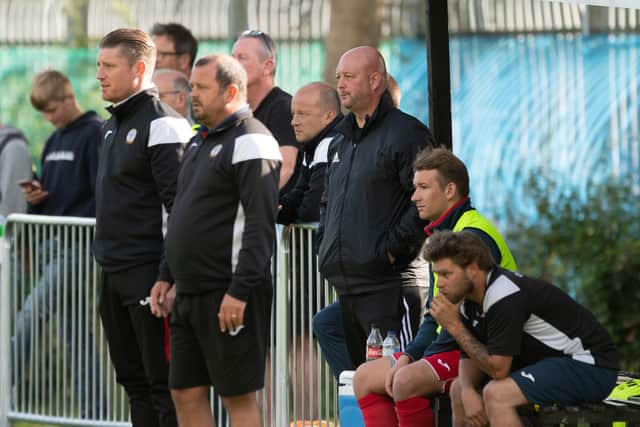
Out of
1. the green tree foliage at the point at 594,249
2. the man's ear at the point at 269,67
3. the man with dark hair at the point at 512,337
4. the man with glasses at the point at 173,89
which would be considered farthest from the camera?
the green tree foliage at the point at 594,249

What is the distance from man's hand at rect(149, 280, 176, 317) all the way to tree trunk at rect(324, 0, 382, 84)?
7250 millimetres

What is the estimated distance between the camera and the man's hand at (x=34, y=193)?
954 centimetres

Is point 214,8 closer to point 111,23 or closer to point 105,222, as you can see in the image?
point 111,23

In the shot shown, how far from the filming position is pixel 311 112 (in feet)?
26.1

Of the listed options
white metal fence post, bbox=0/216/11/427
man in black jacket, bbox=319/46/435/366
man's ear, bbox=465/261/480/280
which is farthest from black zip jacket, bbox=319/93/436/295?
white metal fence post, bbox=0/216/11/427

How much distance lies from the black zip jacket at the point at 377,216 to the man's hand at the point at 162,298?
77cm

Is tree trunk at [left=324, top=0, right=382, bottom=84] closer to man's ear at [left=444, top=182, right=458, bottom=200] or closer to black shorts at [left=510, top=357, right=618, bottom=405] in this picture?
man's ear at [left=444, top=182, right=458, bottom=200]

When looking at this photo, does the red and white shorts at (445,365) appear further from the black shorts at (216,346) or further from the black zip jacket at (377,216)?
the black shorts at (216,346)

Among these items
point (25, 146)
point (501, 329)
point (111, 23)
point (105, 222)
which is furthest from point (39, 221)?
point (111, 23)

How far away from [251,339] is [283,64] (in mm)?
8617

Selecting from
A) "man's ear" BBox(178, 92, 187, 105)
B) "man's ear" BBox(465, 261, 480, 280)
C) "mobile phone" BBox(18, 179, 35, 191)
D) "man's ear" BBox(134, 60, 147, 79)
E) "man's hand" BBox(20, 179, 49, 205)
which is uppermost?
"man's ear" BBox(134, 60, 147, 79)

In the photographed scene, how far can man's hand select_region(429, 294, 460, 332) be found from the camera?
633 cm

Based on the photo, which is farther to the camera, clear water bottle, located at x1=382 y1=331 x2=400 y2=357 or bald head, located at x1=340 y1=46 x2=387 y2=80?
bald head, located at x1=340 y1=46 x2=387 y2=80

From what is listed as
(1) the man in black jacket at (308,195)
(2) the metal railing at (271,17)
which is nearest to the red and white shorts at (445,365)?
(1) the man in black jacket at (308,195)
